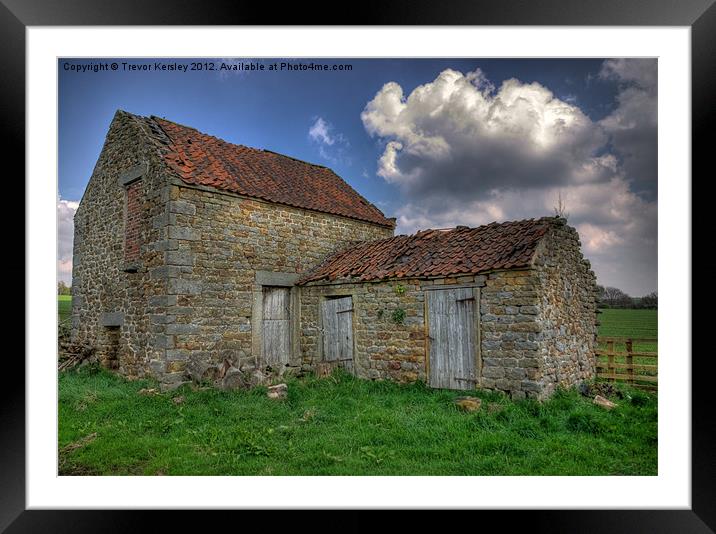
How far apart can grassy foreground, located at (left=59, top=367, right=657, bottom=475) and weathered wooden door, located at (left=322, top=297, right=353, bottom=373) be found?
65.9 inches

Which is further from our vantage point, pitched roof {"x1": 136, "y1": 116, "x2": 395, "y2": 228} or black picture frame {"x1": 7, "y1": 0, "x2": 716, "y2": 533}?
pitched roof {"x1": 136, "y1": 116, "x2": 395, "y2": 228}

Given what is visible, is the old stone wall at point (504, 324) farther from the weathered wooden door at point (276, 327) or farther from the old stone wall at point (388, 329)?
the weathered wooden door at point (276, 327)

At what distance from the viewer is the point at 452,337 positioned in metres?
8.59

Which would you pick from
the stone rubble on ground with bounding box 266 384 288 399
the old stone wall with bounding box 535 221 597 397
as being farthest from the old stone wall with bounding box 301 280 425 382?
the old stone wall with bounding box 535 221 597 397

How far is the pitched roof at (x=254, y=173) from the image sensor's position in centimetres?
963

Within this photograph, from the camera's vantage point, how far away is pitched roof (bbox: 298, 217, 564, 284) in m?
8.28

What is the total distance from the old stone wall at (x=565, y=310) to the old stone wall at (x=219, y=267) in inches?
216

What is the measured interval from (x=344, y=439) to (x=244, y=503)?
1625 millimetres

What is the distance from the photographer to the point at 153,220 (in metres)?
9.15

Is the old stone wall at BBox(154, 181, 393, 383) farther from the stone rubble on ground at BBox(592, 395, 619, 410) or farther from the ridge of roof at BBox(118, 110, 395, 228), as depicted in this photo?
the stone rubble on ground at BBox(592, 395, 619, 410)
